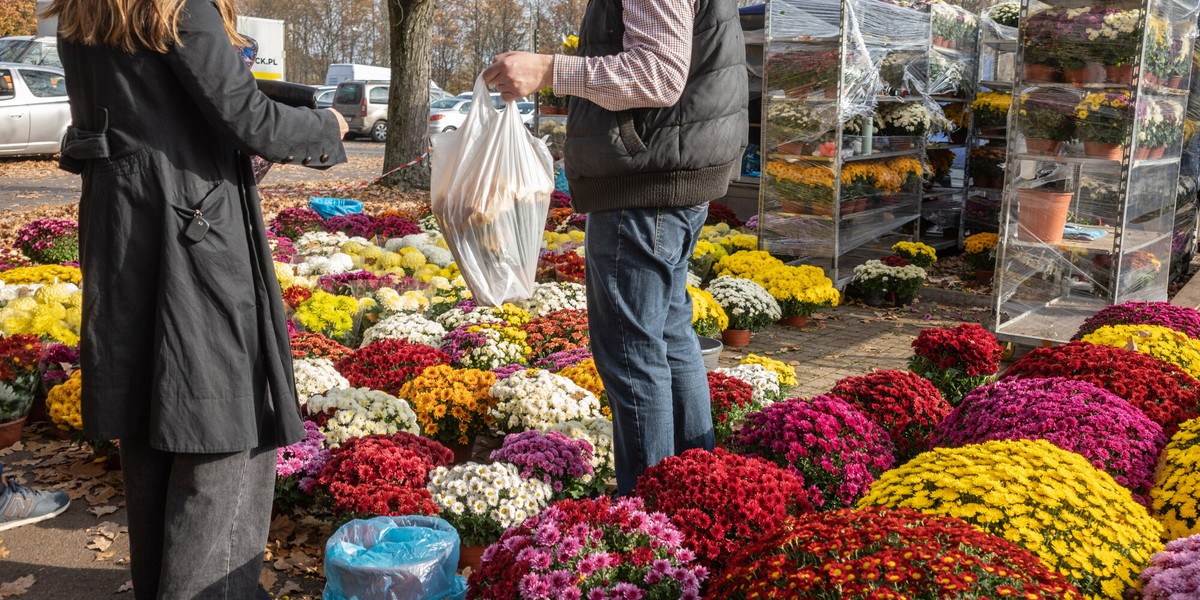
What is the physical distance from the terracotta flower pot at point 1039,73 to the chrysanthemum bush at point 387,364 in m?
4.10

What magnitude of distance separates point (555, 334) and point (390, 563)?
293 cm

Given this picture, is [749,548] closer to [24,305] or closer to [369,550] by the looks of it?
[369,550]

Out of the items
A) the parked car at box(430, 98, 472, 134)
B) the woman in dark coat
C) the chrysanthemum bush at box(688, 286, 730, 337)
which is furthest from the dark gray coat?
the parked car at box(430, 98, 472, 134)

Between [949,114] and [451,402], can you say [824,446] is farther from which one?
[949,114]

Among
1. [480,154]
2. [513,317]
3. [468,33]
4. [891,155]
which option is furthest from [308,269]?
[468,33]

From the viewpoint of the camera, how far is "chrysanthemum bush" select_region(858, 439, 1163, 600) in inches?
87.4

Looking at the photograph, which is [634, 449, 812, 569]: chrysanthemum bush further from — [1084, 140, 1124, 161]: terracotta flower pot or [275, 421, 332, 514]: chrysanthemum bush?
[1084, 140, 1124, 161]: terracotta flower pot

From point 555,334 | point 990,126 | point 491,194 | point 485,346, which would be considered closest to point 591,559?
point 491,194

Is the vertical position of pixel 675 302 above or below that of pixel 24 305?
above

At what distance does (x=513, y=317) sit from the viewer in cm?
563

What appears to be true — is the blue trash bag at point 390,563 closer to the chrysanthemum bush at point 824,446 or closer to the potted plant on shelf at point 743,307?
the chrysanthemum bush at point 824,446

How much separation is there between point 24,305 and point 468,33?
5027 centimetres

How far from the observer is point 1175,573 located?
213 centimetres

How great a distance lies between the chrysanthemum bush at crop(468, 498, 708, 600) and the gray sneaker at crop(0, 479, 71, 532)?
2071 mm
